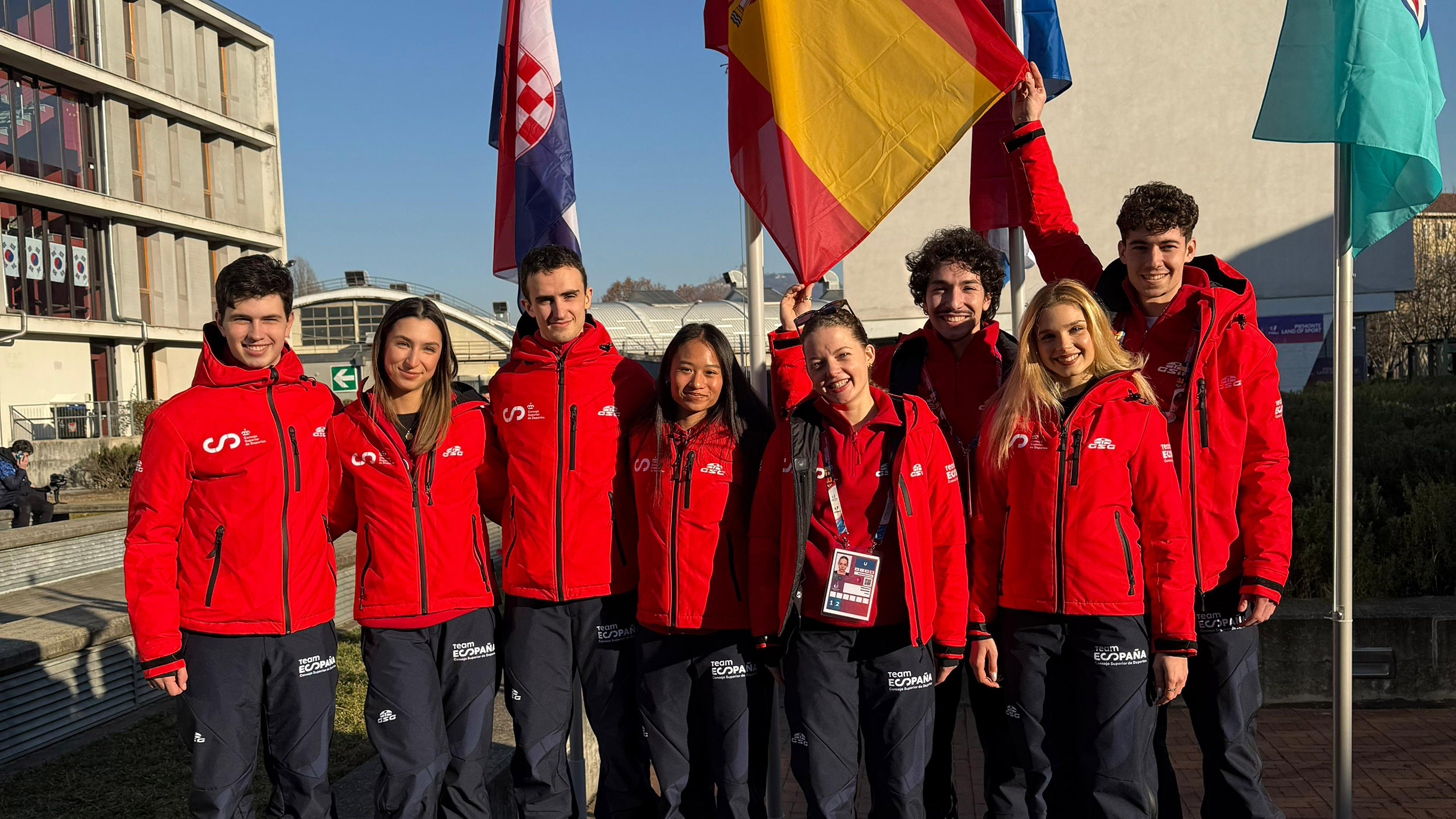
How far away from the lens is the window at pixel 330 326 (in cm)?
6375

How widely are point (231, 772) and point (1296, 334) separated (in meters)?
33.7

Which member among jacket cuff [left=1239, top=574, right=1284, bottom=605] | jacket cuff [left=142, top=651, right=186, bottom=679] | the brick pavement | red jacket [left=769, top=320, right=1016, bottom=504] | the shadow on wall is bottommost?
the brick pavement

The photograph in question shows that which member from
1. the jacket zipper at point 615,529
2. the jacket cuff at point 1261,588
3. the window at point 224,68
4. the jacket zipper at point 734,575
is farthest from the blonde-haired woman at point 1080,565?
the window at point 224,68

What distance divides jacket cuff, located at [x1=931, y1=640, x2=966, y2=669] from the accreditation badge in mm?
275

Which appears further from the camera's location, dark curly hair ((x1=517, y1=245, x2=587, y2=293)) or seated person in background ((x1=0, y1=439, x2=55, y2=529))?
seated person in background ((x1=0, y1=439, x2=55, y2=529))

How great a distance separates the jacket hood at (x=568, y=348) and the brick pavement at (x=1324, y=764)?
7.93 ft

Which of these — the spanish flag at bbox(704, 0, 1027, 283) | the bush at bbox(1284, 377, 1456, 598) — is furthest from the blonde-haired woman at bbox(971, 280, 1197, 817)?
the bush at bbox(1284, 377, 1456, 598)

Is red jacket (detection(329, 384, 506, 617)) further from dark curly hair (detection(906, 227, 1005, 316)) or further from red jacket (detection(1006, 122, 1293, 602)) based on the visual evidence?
red jacket (detection(1006, 122, 1293, 602))

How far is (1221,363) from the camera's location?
150 inches

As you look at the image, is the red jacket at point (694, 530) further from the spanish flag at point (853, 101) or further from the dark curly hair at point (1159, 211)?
the dark curly hair at point (1159, 211)

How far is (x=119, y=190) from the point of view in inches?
1347

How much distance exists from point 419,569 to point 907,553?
1.70m

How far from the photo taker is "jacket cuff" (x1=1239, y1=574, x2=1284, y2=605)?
369 cm

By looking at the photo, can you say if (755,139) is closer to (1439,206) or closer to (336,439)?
(336,439)
